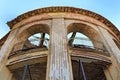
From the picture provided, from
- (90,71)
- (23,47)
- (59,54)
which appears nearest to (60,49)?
(59,54)

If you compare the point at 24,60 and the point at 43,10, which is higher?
the point at 43,10

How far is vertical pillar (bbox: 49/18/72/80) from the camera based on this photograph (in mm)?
9914

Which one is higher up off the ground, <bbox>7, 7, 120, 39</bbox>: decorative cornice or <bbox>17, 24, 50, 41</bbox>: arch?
<bbox>7, 7, 120, 39</bbox>: decorative cornice

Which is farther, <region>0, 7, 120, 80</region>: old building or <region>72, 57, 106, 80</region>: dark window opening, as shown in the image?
<region>72, 57, 106, 80</region>: dark window opening

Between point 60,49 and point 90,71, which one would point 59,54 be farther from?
point 90,71

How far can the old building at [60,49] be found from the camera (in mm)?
11719

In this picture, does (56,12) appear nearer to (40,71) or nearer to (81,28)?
(81,28)

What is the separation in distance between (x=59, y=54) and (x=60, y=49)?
0.55 m

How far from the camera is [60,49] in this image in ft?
39.4

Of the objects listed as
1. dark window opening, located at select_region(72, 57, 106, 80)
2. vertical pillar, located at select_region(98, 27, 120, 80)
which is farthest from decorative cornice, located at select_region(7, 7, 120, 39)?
dark window opening, located at select_region(72, 57, 106, 80)

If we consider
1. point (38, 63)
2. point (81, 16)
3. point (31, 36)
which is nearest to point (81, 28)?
point (81, 16)

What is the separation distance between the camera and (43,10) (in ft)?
55.6

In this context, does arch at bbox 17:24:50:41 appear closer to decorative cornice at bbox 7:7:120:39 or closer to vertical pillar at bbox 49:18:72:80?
vertical pillar at bbox 49:18:72:80

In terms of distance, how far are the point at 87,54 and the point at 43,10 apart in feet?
20.0
